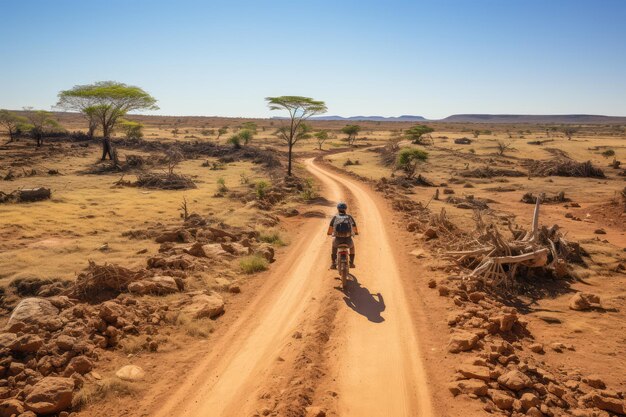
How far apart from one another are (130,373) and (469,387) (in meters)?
5.40

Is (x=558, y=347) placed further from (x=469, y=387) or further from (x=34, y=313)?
(x=34, y=313)

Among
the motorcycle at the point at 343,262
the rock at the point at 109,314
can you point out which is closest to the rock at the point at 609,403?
the motorcycle at the point at 343,262

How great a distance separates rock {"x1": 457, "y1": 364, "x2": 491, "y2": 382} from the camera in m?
5.78

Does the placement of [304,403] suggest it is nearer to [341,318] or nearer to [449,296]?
[341,318]

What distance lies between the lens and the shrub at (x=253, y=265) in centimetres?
1095

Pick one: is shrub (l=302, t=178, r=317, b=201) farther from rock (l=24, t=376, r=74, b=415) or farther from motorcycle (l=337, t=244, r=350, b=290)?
rock (l=24, t=376, r=74, b=415)

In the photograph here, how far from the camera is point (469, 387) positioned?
562 cm

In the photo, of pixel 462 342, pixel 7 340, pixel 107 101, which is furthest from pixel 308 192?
pixel 107 101

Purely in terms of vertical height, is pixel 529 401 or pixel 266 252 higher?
pixel 266 252

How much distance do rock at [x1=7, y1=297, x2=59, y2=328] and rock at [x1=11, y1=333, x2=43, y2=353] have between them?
0.67 metres

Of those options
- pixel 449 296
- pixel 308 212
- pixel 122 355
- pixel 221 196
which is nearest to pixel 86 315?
pixel 122 355

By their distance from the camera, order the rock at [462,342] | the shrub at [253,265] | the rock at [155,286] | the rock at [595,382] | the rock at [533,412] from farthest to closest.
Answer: the shrub at [253,265] → the rock at [155,286] → the rock at [462,342] → the rock at [595,382] → the rock at [533,412]

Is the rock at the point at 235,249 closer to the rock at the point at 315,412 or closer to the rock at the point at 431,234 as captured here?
the rock at the point at 431,234

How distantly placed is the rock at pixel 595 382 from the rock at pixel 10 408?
8229mm
